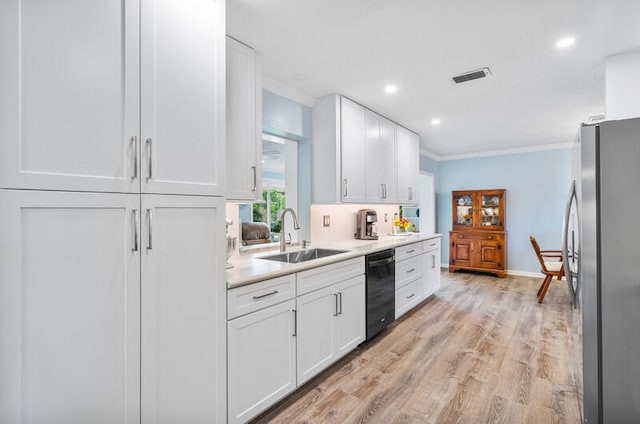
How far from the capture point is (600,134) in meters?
1.44

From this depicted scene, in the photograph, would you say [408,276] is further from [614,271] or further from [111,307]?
[111,307]

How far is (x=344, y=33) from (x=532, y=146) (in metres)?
5.15

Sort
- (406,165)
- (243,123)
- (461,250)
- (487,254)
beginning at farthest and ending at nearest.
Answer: (461,250)
(487,254)
(406,165)
(243,123)

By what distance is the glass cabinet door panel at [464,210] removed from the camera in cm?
609

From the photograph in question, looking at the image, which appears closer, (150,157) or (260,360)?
(150,157)

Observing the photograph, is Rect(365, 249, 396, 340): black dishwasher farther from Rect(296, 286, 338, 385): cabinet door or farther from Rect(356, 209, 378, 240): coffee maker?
Rect(356, 209, 378, 240): coffee maker

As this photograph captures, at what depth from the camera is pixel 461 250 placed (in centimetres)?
611

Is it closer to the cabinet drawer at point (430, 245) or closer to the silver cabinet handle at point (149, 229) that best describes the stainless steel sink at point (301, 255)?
the silver cabinet handle at point (149, 229)

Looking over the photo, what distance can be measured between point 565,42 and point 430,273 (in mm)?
2968

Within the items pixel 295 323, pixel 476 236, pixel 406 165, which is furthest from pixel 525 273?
pixel 295 323

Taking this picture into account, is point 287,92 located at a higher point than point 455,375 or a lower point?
higher

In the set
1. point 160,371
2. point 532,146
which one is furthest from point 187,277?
point 532,146

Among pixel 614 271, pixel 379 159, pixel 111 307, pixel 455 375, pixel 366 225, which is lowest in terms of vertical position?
pixel 455 375

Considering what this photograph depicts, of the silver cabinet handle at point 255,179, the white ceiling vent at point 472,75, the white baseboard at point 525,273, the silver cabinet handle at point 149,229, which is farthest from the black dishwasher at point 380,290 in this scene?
the white baseboard at point 525,273
